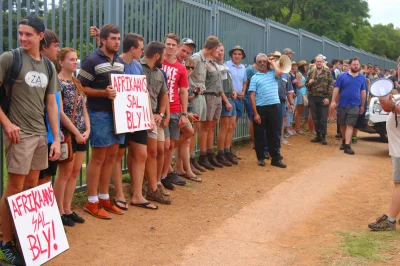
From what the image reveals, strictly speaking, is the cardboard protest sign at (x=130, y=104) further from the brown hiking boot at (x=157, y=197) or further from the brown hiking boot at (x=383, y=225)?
the brown hiking boot at (x=383, y=225)

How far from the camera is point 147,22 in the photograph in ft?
28.7

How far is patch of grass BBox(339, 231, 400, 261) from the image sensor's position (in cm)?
580

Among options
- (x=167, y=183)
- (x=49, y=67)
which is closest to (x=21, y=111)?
(x=49, y=67)

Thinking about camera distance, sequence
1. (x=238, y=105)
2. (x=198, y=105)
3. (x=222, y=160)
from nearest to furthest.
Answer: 1. (x=198, y=105)
2. (x=222, y=160)
3. (x=238, y=105)

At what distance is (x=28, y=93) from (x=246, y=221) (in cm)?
326

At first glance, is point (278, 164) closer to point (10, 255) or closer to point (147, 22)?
point (147, 22)

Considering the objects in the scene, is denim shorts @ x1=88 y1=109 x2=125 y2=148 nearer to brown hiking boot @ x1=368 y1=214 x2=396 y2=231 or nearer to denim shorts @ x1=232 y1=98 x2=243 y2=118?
brown hiking boot @ x1=368 y1=214 x2=396 y2=231

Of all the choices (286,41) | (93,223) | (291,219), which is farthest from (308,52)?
(93,223)

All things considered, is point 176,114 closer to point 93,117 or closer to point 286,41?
point 93,117

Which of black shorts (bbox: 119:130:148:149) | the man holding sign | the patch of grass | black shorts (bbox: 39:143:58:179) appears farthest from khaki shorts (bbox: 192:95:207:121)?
black shorts (bbox: 39:143:58:179)

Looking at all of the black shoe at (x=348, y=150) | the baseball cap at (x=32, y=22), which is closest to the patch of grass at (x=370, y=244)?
the baseball cap at (x=32, y=22)

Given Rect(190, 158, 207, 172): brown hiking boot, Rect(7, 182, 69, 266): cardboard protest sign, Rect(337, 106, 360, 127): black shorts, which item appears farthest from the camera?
Rect(337, 106, 360, 127): black shorts

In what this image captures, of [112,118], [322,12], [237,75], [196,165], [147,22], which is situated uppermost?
[322,12]

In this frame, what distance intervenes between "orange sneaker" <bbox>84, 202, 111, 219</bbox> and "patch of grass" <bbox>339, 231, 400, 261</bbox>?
2.69 meters
